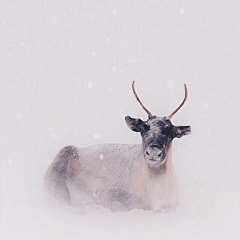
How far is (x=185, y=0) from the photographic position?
13898mm

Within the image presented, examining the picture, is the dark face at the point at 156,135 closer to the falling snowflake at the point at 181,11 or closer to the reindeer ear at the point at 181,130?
the reindeer ear at the point at 181,130

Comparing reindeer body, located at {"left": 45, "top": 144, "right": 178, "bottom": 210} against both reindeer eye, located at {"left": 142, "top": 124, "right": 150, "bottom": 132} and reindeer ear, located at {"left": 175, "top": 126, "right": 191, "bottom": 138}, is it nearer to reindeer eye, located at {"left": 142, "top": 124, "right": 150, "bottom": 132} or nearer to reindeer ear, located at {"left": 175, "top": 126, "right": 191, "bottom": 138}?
reindeer ear, located at {"left": 175, "top": 126, "right": 191, "bottom": 138}

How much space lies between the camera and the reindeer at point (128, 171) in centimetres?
573

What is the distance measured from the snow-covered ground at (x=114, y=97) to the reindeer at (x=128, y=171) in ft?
0.63

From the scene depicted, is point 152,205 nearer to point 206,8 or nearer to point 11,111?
point 11,111

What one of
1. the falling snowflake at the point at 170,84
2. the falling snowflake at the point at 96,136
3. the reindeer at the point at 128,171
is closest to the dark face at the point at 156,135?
the reindeer at the point at 128,171

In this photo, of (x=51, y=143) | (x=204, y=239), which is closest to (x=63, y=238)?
(x=204, y=239)

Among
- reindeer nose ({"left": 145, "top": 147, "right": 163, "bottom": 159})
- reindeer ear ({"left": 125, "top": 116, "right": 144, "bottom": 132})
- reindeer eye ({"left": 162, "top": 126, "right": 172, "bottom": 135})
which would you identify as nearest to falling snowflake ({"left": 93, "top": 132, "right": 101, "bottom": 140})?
reindeer ear ({"left": 125, "top": 116, "right": 144, "bottom": 132})

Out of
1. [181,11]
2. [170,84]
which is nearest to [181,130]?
[170,84]

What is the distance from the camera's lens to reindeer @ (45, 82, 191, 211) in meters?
5.73

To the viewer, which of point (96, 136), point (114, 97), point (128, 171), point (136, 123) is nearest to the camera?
point (136, 123)

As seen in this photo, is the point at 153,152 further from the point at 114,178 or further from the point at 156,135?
the point at 114,178

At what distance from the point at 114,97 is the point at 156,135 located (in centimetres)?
516

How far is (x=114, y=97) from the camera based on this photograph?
35.1 feet
